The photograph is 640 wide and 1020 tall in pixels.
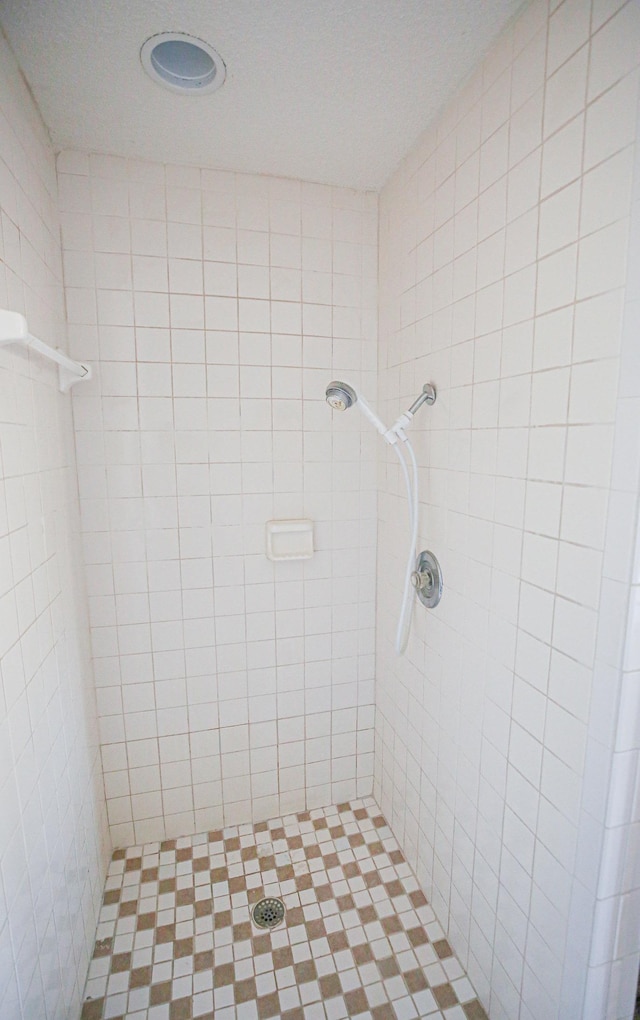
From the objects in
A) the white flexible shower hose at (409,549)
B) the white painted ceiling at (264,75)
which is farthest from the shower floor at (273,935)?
the white painted ceiling at (264,75)

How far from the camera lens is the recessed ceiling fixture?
107 cm

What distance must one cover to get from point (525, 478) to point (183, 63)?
1328 mm

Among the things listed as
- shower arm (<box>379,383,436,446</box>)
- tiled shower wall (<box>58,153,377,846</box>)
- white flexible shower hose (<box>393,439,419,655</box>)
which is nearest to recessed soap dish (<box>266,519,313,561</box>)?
tiled shower wall (<box>58,153,377,846</box>)

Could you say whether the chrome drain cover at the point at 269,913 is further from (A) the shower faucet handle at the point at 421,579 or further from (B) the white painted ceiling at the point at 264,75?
(B) the white painted ceiling at the point at 264,75

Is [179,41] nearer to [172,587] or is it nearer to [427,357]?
[427,357]

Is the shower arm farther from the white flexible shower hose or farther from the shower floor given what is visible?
the shower floor

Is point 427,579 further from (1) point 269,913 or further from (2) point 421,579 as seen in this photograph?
(1) point 269,913

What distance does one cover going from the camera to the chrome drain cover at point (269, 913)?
4.92 feet

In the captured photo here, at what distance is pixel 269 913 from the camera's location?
60.3 inches

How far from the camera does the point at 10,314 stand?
84 cm

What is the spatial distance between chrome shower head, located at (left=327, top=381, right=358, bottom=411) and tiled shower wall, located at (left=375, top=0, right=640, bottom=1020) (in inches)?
10.5

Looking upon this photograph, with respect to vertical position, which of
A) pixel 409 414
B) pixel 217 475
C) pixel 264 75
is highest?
pixel 264 75

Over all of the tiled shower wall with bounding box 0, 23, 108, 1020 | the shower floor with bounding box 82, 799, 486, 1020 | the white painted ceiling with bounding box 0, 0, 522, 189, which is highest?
the white painted ceiling with bounding box 0, 0, 522, 189

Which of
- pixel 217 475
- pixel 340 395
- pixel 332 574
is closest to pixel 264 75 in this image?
pixel 340 395
